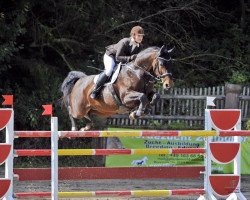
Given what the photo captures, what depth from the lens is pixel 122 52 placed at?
8.59 m

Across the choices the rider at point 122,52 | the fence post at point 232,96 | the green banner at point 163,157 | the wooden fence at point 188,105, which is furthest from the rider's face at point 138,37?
the fence post at point 232,96

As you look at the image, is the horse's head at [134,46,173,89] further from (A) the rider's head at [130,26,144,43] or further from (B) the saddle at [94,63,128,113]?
(B) the saddle at [94,63,128,113]

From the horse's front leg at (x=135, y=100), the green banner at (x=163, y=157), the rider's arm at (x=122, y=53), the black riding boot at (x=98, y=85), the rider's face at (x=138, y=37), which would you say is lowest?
the green banner at (x=163, y=157)

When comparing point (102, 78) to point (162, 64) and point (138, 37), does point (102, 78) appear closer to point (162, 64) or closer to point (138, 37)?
point (138, 37)

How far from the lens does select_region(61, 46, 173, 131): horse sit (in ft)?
26.7

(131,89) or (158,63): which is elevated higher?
(158,63)

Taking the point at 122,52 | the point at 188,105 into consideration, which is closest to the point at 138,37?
the point at 122,52

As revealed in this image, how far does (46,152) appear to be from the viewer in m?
7.12

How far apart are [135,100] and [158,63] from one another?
57 centimetres

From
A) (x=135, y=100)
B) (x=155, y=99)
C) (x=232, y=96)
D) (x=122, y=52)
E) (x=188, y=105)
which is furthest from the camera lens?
(x=188, y=105)

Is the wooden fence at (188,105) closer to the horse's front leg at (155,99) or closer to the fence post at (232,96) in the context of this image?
the fence post at (232,96)

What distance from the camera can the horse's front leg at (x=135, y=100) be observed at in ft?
26.2

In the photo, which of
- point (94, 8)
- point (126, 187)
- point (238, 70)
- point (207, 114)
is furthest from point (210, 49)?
point (207, 114)

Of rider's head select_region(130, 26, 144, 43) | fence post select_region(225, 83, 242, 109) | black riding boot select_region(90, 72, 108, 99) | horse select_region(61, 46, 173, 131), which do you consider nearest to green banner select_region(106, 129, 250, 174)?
fence post select_region(225, 83, 242, 109)
